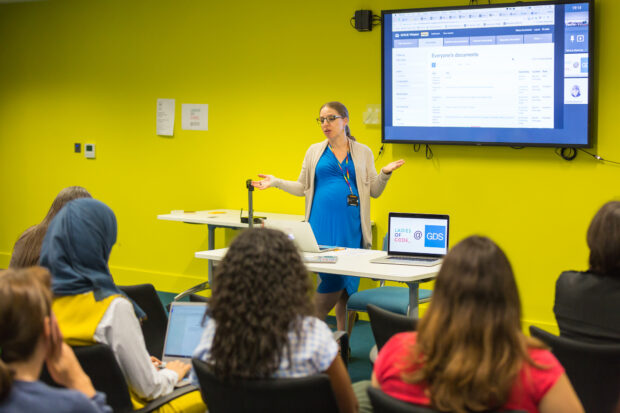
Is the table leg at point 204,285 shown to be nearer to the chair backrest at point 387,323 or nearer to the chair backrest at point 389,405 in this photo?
the chair backrest at point 387,323

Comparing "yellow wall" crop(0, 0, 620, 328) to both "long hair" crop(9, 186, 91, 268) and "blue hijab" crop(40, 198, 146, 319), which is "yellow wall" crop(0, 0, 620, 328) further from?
"blue hijab" crop(40, 198, 146, 319)

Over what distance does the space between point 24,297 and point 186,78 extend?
15.9ft

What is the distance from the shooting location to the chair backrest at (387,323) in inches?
99.7

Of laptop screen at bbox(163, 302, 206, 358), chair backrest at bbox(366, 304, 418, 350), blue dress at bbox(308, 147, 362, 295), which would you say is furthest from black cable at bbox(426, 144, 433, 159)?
laptop screen at bbox(163, 302, 206, 358)

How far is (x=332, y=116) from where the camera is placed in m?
4.44

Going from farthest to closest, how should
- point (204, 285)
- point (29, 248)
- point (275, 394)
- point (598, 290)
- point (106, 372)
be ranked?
point (204, 285) → point (29, 248) → point (598, 290) → point (106, 372) → point (275, 394)

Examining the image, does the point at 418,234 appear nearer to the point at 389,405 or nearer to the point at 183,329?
the point at 183,329

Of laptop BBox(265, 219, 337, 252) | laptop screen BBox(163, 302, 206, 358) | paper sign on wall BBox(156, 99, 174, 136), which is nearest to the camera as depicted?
laptop screen BBox(163, 302, 206, 358)

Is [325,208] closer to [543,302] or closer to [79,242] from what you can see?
[543,302]

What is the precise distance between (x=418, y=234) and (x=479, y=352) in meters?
2.24

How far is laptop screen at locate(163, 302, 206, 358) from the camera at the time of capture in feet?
8.66

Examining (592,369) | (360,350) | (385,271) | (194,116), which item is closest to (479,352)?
(592,369)

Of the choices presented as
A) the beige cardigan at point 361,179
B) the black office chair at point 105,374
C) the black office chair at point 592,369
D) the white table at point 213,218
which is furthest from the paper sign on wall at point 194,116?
the black office chair at point 592,369

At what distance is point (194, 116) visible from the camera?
20.1ft
